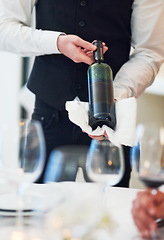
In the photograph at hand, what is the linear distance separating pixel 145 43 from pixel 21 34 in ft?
1.97

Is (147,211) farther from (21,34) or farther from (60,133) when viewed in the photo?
(21,34)

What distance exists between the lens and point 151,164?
79cm

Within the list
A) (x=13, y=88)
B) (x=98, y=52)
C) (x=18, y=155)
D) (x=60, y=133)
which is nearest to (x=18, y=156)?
(x=18, y=155)

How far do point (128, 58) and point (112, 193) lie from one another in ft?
2.86

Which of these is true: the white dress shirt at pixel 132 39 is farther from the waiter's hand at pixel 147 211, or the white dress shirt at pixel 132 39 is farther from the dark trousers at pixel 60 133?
the waiter's hand at pixel 147 211

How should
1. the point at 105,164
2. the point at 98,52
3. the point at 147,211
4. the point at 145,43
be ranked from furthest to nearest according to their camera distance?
1. the point at 145,43
2. the point at 98,52
3. the point at 105,164
4. the point at 147,211

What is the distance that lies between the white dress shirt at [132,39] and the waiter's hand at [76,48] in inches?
1.5

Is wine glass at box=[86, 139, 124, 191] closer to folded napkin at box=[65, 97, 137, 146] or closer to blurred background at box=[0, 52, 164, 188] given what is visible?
folded napkin at box=[65, 97, 137, 146]

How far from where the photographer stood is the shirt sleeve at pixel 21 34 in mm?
1579

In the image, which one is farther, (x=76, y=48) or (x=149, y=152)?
(x=76, y=48)

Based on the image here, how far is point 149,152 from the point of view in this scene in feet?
2.61

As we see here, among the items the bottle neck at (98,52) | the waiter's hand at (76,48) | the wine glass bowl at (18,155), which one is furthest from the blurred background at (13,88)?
the wine glass bowl at (18,155)

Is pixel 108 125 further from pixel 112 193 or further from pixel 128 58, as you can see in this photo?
pixel 128 58

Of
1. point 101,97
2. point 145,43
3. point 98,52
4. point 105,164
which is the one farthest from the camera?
point 145,43
